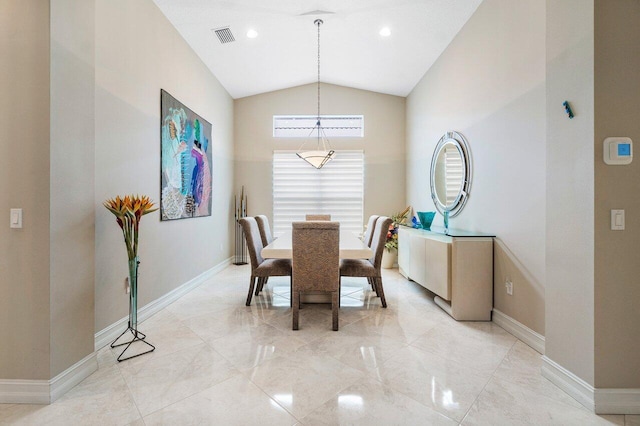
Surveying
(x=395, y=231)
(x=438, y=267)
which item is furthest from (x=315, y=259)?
(x=395, y=231)

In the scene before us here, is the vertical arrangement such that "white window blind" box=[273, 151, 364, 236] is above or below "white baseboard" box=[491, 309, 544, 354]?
above

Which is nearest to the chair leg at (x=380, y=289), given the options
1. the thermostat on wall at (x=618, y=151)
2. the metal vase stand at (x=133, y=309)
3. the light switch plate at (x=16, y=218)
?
the thermostat on wall at (x=618, y=151)

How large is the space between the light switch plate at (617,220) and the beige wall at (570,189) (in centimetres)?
10

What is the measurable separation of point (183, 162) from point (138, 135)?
873 mm

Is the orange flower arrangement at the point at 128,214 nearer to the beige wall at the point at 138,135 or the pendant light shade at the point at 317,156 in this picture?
the beige wall at the point at 138,135

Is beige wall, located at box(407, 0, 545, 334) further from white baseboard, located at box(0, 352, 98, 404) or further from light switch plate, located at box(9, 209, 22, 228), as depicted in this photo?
light switch plate, located at box(9, 209, 22, 228)

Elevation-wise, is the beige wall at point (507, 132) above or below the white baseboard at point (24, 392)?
above

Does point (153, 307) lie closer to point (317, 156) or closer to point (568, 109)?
point (317, 156)

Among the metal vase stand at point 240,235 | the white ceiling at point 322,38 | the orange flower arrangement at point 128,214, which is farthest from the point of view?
the metal vase stand at point 240,235

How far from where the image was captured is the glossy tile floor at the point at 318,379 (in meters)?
1.51

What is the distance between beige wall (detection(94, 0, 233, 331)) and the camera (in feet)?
7.57

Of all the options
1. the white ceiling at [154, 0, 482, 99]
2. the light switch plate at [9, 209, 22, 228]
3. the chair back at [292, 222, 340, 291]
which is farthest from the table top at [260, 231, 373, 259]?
the white ceiling at [154, 0, 482, 99]

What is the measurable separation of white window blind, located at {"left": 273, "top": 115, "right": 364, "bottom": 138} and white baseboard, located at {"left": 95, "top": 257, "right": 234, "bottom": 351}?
2979 millimetres

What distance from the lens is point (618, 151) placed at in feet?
5.08
